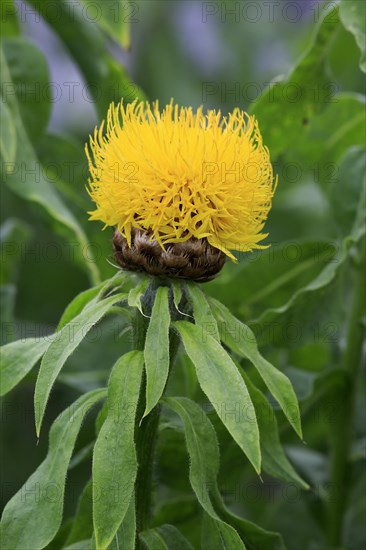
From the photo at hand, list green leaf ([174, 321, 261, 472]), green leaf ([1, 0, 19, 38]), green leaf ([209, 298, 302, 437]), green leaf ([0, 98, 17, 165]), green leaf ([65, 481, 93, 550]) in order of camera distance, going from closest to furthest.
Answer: green leaf ([174, 321, 261, 472])
green leaf ([209, 298, 302, 437])
green leaf ([65, 481, 93, 550])
green leaf ([0, 98, 17, 165])
green leaf ([1, 0, 19, 38])

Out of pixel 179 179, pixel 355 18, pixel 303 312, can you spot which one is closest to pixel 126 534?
pixel 179 179

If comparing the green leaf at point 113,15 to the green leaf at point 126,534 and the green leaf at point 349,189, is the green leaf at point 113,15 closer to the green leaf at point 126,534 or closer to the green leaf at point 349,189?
the green leaf at point 349,189

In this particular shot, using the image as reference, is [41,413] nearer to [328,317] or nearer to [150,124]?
[150,124]

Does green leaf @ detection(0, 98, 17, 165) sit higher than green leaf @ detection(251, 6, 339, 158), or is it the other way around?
green leaf @ detection(251, 6, 339, 158)

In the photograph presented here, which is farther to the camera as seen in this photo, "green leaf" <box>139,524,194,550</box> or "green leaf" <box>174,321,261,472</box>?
"green leaf" <box>139,524,194,550</box>

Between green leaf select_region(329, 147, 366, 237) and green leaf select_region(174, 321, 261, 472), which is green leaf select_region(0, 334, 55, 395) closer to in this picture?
green leaf select_region(174, 321, 261, 472)

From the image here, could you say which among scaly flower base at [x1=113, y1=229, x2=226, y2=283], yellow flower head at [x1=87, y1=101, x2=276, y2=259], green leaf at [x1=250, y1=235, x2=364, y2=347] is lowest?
green leaf at [x1=250, y1=235, x2=364, y2=347]

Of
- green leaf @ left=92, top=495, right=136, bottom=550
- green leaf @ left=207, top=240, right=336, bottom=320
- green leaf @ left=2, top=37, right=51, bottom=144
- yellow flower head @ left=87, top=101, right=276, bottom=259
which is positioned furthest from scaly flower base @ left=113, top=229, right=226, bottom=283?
green leaf @ left=2, top=37, right=51, bottom=144

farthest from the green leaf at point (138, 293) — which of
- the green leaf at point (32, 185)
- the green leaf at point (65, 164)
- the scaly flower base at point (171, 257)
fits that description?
the green leaf at point (65, 164)
